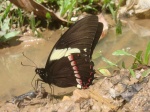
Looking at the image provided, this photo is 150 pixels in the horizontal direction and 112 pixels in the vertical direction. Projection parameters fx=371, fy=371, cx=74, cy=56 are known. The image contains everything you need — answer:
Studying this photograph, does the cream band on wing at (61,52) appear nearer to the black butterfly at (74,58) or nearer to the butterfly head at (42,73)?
the black butterfly at (74,58)

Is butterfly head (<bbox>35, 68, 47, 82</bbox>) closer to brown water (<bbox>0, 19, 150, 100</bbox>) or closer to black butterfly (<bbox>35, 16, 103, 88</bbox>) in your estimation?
black butterfly (<bbox>35, 16, 103, 88</bbox>)

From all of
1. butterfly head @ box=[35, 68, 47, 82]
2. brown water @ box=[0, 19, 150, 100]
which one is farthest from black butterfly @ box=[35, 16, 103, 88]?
brown water @ box=[0, 19, 150, 100]

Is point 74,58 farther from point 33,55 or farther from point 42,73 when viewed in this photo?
point 33,55

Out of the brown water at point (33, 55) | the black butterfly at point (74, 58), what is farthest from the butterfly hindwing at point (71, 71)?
the brown water at point (33, 55)

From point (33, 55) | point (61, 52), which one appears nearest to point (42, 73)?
point (61, 52)

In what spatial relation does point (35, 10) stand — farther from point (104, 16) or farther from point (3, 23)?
point (104, 16)

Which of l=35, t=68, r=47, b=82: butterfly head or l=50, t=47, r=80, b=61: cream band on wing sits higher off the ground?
→ l=50, t=47, r=80, b=61: cream band on wing
